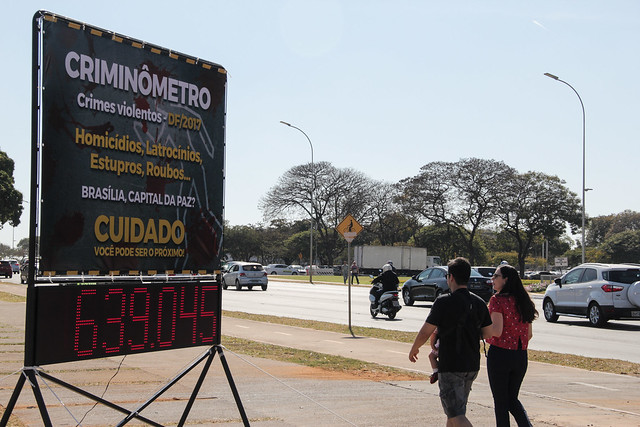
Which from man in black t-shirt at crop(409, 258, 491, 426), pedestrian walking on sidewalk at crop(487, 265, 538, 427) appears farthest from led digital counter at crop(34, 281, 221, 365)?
pedestrian walking on sidewalk at crop(487, 265, 538, 427)

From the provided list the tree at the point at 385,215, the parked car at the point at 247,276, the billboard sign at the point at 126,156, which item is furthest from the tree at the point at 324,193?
the billboard sign at the point at 126,156

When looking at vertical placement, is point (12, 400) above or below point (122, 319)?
below

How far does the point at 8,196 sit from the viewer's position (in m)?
53.1

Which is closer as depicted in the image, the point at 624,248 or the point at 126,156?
the point at 126,156

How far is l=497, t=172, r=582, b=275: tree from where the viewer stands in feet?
214

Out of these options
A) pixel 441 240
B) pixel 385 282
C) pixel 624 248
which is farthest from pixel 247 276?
pixel 624 248

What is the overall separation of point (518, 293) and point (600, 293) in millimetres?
14581

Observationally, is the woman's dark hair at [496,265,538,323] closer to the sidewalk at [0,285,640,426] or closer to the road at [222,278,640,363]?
the sidewalk at [0,285,640,426]

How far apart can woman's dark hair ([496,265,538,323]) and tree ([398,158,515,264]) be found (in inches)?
2429

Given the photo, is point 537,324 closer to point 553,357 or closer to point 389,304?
point 389,304

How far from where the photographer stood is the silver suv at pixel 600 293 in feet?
62.4

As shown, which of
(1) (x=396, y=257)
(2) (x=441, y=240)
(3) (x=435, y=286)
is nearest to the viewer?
(3) (x=435, y=286)

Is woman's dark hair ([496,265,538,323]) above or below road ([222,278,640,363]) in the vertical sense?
above

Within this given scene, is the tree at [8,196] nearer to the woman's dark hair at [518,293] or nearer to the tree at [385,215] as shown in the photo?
the tree at [385,215]
